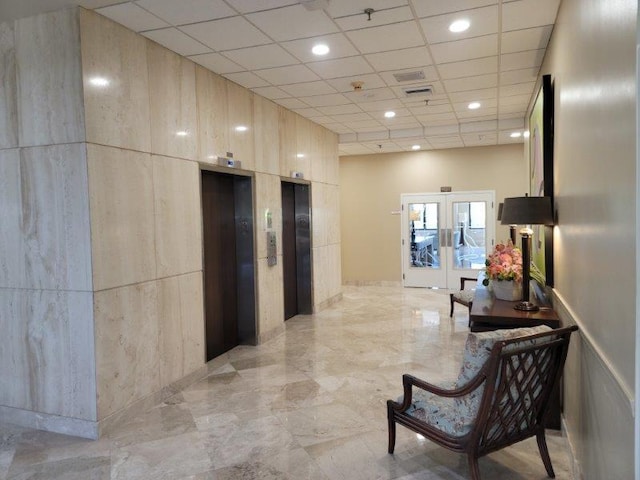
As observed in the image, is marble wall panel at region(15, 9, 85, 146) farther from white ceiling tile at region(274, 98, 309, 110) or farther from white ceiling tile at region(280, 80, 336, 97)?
white ceiling tile at region(274, 98, 309, 110)

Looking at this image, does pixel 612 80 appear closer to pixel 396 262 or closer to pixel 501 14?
pixel 501 14

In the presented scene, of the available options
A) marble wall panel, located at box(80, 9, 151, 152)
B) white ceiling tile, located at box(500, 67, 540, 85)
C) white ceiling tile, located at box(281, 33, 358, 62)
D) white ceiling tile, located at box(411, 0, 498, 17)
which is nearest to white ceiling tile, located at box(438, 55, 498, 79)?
white ceiling tile, located at box(500, 67, 540, 85)

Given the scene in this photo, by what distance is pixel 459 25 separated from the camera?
4070mm

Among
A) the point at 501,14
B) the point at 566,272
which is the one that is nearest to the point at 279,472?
the point at 566,272

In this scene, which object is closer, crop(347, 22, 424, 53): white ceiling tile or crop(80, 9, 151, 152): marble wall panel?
crop(80, 9, 151, 152): marble wall panel

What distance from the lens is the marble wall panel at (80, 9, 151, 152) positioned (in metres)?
3.60

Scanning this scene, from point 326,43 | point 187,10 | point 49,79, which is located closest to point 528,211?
point 326,43

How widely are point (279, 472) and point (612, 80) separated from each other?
291 cm

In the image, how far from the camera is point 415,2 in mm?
3623

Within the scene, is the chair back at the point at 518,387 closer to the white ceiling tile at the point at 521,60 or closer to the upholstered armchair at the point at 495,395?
the upholstered armchair at the point at 495,395

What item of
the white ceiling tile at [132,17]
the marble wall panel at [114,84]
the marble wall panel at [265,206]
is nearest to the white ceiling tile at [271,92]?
the marble wall panel at [265,206]

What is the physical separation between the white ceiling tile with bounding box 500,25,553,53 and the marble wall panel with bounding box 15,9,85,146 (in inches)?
145

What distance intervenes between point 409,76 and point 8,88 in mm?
→ 4005

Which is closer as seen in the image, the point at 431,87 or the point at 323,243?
the point at 431,87
